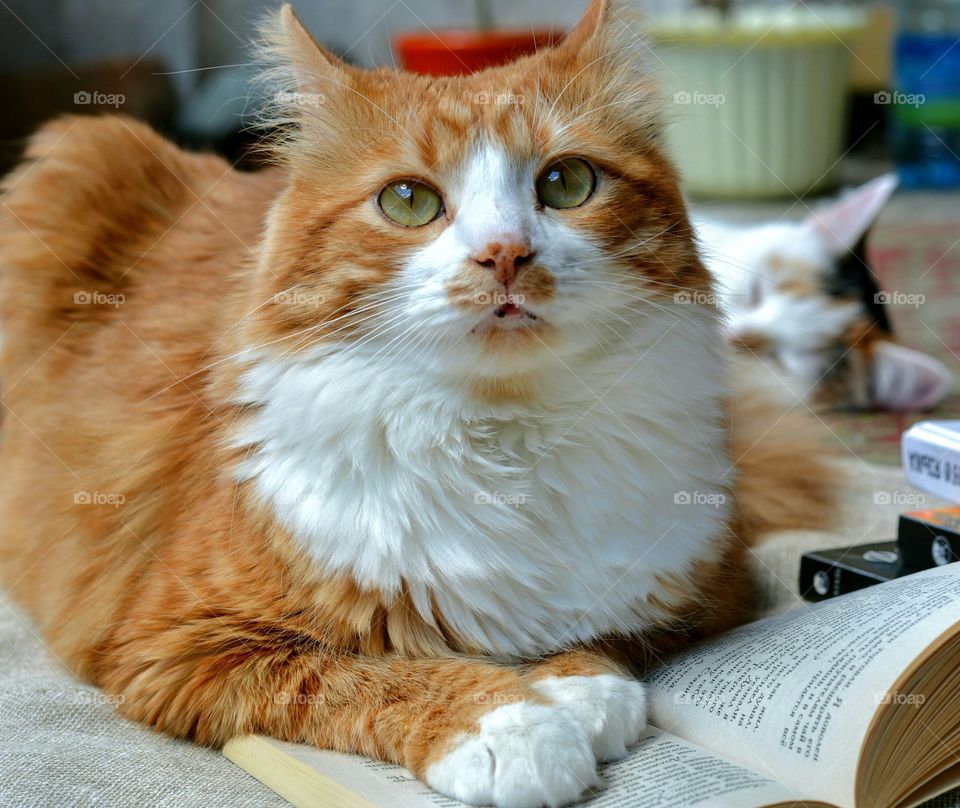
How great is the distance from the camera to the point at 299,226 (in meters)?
1.49

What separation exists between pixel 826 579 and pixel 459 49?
2.89 metres

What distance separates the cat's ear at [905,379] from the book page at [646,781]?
1898 mm

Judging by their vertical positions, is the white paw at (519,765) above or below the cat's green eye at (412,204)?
below

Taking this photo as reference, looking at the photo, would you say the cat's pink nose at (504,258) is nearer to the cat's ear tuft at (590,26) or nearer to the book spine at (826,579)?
→ the cat's ear tuft at (590,26)

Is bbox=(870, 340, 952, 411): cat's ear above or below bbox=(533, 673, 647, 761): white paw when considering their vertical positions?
above

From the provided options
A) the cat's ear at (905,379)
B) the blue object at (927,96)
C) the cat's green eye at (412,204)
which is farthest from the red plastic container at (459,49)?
the cat's green eye at (412,204)

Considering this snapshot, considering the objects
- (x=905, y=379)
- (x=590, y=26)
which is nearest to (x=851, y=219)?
(x=905, y=379)

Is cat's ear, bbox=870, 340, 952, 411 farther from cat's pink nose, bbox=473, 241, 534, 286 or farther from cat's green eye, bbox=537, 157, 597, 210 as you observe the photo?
cat's pink nose, bbox=473, 241, 534, 286

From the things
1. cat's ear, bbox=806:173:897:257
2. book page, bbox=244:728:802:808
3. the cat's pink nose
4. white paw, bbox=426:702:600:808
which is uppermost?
cat's ear, bbox=806:173:897:257

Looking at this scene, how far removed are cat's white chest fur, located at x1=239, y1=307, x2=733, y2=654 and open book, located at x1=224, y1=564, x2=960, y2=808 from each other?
0.19 meters

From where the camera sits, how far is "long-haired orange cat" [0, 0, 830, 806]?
135 centimetres

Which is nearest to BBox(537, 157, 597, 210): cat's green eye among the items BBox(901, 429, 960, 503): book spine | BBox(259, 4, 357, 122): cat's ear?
BBox(259, 4, 357, 122): cat's ear

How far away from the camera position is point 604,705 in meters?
1.32

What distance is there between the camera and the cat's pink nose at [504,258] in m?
1.28
